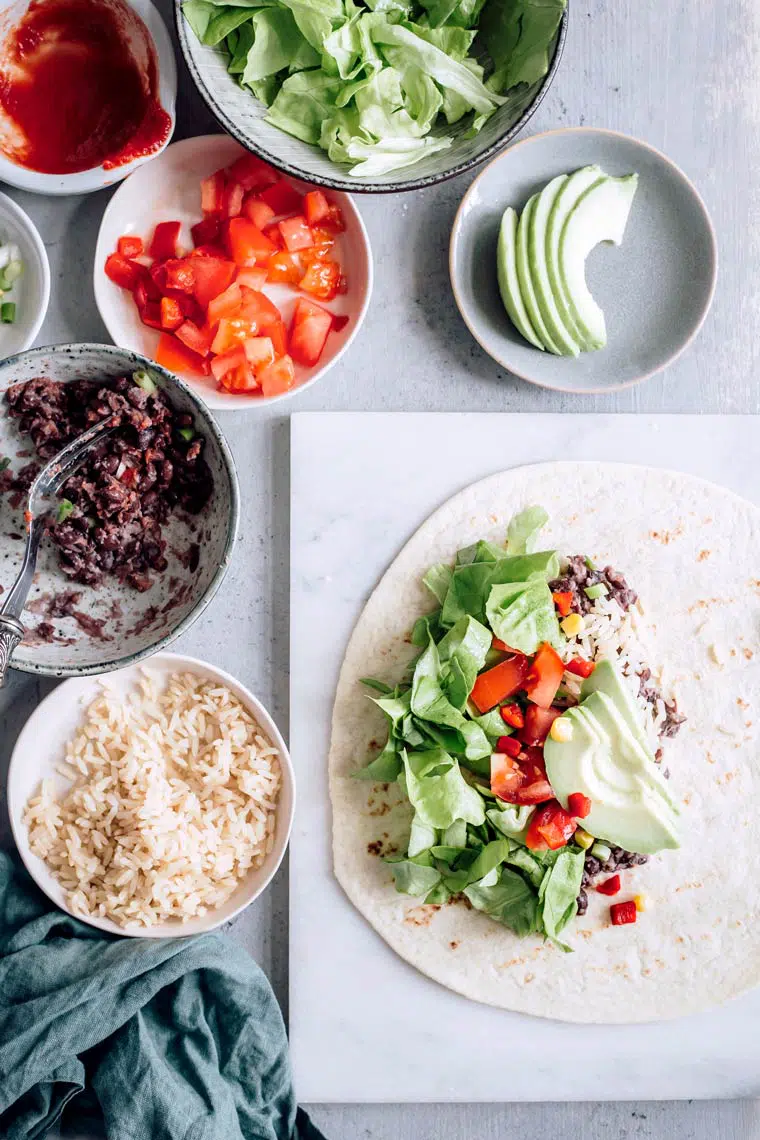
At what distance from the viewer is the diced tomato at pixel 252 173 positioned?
283cm

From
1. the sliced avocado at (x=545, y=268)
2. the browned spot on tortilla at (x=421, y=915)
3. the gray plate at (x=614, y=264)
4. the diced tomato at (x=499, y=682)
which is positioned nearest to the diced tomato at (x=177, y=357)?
the gray plate at (x=614, y=264)

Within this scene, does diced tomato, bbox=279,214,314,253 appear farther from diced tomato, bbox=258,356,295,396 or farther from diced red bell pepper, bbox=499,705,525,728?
diced red bell pepper, bbox=499,705,525,728

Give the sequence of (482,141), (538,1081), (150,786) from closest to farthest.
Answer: (482,141) < (150,786) < (538,1081)

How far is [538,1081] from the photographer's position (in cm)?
292

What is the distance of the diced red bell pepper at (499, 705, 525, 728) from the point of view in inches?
107

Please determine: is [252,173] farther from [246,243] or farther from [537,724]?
[537,724]

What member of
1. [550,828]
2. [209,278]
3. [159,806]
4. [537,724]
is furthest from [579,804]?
[209,278]

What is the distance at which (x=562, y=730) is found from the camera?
8.75 feet

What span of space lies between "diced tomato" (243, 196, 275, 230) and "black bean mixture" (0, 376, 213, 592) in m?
0.65

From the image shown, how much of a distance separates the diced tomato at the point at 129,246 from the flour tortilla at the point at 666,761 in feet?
3.83

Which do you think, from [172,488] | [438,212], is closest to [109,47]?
[438,212]

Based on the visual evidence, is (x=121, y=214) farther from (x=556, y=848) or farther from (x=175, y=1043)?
(x=175, y=1043)

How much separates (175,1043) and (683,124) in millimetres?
3148

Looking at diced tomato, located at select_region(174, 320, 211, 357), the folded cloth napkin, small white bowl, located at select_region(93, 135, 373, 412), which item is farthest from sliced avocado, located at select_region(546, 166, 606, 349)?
the folded cloth napkin
